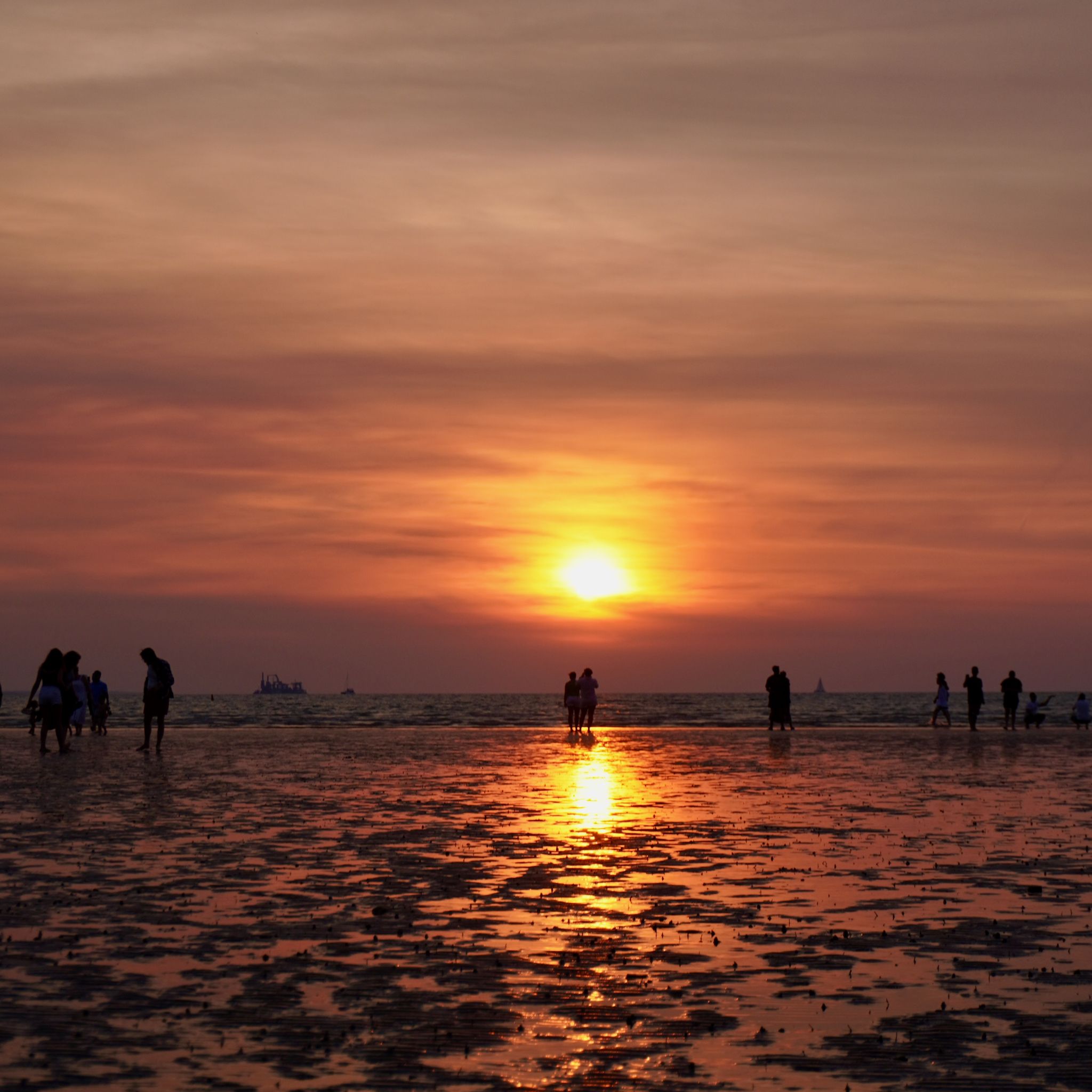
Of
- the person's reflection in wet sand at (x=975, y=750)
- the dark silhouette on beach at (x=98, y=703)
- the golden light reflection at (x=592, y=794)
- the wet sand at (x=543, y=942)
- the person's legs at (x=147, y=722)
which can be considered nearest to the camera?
the wet sand at (x=543, y=942)

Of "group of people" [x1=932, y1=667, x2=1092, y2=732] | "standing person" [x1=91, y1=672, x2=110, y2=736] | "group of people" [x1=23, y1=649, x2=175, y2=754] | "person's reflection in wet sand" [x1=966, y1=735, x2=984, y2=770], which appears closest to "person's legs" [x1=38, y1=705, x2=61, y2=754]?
"group of people" [x1=23, y1=649, x2=175, y2=754]

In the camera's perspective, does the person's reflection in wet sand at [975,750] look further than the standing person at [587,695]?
No

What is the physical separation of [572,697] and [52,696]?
22496 millimetres

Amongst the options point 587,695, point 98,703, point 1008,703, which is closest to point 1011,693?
point 1008,703

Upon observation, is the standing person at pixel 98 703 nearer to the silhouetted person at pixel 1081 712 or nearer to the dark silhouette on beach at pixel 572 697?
the dark silhouette on beach at pixel 572 697

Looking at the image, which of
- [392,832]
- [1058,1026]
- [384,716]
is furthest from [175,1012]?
[384,716]

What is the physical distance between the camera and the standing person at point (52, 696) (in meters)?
33.5

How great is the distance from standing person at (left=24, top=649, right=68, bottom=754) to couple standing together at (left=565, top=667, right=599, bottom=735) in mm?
20256

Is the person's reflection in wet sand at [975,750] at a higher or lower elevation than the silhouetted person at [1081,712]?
lower

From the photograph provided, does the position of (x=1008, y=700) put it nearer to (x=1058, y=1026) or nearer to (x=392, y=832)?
(x=392, y=832)

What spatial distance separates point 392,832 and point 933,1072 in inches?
443

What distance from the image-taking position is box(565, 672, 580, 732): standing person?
5238 centimetres

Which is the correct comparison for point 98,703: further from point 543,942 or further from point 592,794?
point 543,942

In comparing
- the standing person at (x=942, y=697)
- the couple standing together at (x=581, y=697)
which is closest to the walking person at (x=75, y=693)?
the couple standing together at (x=581, y=697)
